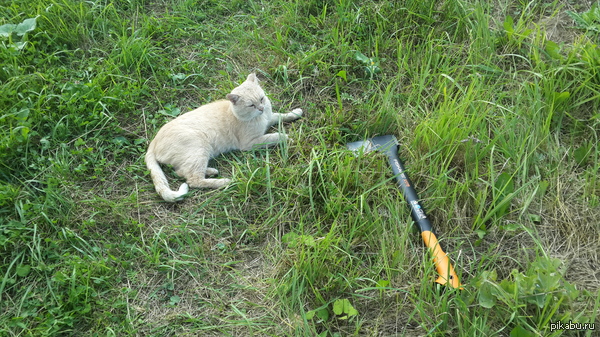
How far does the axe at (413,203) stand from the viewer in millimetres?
2203

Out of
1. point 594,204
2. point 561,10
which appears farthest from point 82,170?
point 561,10

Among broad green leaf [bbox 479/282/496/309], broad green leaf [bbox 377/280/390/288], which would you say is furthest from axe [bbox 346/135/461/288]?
broad green leaf [bbox 377/280/390/288]

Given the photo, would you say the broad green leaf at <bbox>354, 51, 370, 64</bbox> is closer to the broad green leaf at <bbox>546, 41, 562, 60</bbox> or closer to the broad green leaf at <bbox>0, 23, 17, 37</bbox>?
the broad green leaf at <bbox>546, 41, 562, 60</bbox>

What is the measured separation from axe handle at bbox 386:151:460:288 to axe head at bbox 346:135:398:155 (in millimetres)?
13

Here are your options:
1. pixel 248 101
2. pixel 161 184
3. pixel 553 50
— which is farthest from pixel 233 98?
pixel 553 50

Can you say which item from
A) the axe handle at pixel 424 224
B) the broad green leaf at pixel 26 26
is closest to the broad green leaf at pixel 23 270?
the broad green leaf at pixel 26 26

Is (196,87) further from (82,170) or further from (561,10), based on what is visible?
(561,10)

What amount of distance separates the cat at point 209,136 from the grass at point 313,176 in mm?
85

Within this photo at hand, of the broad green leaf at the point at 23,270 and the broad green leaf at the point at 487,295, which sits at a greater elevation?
the broad green leaf at the point at 487,295

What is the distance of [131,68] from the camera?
3.33m

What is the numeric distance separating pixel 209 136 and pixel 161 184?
1.47 ft

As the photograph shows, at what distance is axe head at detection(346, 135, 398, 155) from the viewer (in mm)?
2762

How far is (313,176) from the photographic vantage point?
266cm

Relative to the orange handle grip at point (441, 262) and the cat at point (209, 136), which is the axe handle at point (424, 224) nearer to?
the orange handle grip at point (441, 262)
